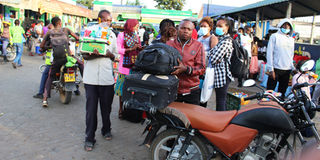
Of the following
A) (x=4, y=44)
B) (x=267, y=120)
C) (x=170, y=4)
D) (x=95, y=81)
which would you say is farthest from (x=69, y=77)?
(x=170, y=4)

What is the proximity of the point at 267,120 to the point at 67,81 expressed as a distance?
15.2 ft

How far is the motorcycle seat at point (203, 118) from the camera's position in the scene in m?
2.79

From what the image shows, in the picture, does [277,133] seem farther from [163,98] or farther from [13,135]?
[13,135]

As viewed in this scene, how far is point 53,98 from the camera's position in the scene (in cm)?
662

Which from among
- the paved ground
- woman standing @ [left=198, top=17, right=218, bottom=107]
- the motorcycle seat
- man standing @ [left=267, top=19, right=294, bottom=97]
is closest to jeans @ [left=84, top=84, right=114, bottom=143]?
the paved ground

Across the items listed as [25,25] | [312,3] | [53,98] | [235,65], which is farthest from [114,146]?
[25,25]

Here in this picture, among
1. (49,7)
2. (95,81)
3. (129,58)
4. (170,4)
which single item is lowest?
(95,81)

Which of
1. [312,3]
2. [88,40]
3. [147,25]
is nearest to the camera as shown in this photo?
[88,40]

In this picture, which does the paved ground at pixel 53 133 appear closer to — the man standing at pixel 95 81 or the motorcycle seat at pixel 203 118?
the man standing at pixel 95 81

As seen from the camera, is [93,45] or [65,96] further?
[65,96]

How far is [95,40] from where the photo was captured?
3596 mm

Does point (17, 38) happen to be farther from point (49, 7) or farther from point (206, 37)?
point (49, 7)

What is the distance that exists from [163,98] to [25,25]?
19.7 metres

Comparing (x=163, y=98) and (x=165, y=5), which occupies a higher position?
(x=165, y=5)
